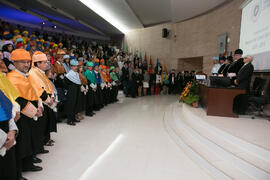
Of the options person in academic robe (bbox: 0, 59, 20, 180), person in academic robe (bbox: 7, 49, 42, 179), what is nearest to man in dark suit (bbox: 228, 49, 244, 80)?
person in academic robe (bbox: 7, 49, 42, 179)

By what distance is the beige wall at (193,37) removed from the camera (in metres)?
8.41

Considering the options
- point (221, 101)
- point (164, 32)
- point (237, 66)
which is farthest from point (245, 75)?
point (164, 32)

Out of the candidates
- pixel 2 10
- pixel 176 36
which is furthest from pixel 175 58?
pixel 2 10

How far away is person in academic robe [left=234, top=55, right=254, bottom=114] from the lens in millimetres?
4457

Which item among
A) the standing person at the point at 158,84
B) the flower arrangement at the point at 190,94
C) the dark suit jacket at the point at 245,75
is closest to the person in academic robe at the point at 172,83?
the standing person at the point at 158,84

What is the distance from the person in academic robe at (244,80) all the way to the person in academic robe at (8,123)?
4.75m

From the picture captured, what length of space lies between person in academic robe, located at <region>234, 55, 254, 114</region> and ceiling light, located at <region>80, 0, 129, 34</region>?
8305 millimetres

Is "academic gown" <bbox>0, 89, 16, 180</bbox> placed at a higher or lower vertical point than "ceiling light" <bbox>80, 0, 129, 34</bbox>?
lower

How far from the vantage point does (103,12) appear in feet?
38.1

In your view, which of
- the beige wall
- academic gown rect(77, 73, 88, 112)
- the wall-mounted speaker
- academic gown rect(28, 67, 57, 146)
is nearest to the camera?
academic gown rect(28, 67, 57, 146)

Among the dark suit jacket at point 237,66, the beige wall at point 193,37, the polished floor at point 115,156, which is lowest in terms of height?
the polished floor at point 115,156

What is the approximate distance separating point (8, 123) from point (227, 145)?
10.2 feet

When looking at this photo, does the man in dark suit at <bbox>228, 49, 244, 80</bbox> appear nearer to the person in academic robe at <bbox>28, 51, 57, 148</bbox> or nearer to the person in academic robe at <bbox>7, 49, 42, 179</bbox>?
the person in academic robe at <bbox>28, 51, 57, 148</bbox>

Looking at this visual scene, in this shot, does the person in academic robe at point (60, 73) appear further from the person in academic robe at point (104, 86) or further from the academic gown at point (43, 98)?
the person in academic robe at point (104, 86)
